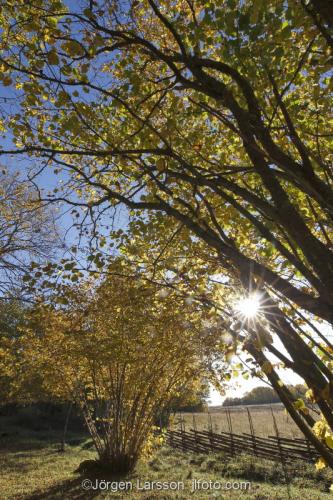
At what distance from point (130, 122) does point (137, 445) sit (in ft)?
36.2

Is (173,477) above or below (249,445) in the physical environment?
below

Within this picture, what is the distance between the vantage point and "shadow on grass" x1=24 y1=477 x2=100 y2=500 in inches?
374

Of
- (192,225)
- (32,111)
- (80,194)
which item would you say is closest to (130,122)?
(32,111)

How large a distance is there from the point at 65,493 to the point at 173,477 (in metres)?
3.61

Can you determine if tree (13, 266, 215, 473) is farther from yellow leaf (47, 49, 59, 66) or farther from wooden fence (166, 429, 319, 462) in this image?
wooden fence (166, 429, 319, 462)

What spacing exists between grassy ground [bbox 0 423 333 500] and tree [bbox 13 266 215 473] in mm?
1590

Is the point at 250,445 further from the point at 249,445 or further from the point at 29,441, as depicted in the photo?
the point at 29,441

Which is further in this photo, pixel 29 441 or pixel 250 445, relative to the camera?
pixel 29 441

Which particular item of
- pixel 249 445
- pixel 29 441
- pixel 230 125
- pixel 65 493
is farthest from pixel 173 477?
pixel 29 441

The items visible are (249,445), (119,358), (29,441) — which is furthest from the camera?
(29,441)

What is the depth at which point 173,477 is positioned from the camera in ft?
37.9

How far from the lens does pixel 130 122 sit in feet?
15.9

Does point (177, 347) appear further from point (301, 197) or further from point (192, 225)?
point (192, 225)

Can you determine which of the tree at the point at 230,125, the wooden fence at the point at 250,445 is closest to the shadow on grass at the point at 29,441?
the wooden fence at the point at 250,445
